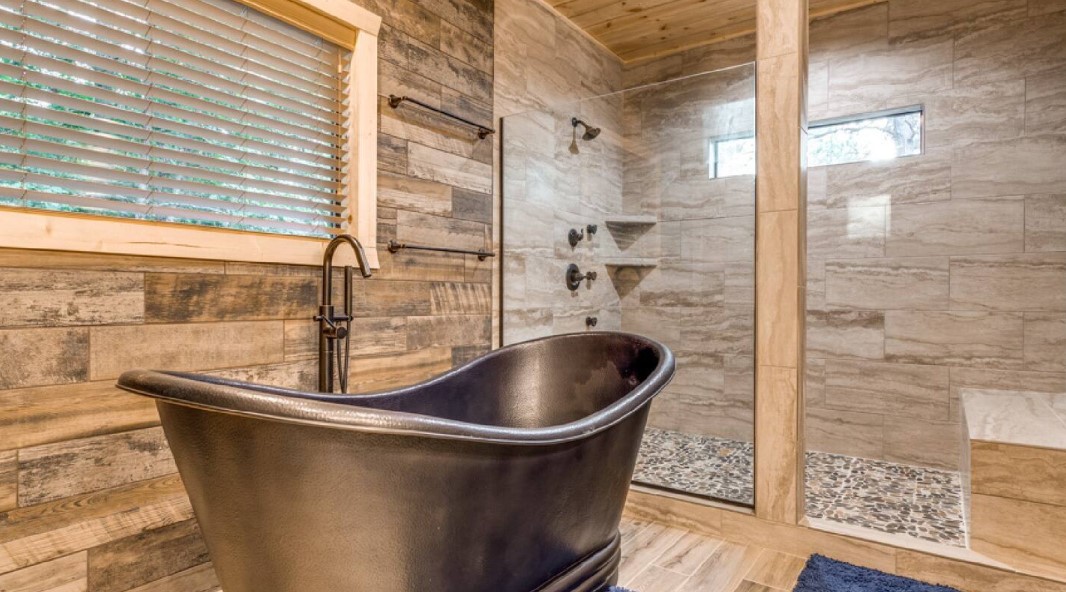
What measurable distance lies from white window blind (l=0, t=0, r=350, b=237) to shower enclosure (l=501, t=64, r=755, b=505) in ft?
3.49

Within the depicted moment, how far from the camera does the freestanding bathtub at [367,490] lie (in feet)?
2.85

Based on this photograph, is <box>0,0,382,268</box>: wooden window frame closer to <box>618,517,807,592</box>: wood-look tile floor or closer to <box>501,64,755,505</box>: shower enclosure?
<box>501,64,755,505</box>: shower enclosure

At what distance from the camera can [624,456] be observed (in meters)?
1.33

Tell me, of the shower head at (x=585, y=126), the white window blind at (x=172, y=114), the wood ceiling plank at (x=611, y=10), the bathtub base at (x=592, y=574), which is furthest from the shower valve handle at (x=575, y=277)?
the bathtub base at (x=592, y=574)

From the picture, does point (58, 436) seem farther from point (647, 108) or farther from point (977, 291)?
point (977, 291)

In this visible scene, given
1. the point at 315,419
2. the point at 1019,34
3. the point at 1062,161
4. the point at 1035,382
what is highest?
the point at 1019,34

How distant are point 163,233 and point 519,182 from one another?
1.64 meters

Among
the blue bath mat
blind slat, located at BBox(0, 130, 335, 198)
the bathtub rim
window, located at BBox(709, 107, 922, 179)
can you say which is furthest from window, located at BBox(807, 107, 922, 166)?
the bathtub rim

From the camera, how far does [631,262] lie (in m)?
2.94

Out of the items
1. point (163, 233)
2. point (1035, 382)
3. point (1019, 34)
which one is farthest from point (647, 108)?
point (1035, 382)

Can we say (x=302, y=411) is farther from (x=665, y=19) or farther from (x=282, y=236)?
(x=665, y=19)

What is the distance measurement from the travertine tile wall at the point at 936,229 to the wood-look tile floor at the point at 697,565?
1.50m

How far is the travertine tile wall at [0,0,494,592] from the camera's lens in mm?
1386

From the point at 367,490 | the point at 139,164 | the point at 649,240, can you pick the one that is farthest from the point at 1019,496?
the point at 139,164
